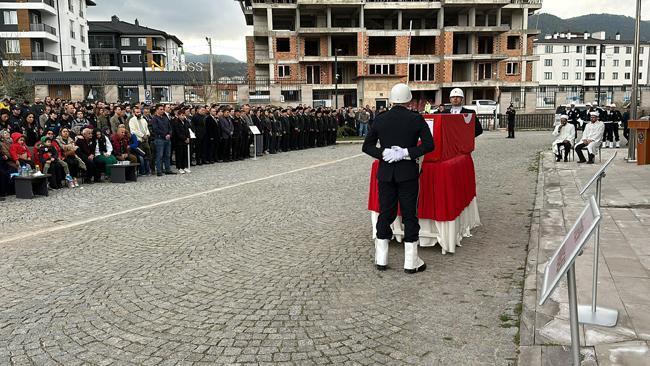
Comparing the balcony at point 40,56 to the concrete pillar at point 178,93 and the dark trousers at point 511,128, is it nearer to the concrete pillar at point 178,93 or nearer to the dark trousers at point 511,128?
the concrete pillar at point 178,93

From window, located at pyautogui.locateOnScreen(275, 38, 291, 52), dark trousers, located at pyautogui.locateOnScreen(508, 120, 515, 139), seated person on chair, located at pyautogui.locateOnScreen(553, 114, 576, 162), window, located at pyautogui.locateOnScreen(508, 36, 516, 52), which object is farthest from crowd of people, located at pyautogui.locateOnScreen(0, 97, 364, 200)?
window, located at pyautogui.locateOnScreen(508, 36, 516, 52)

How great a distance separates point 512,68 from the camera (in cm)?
6794

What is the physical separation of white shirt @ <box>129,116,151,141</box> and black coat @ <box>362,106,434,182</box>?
39.4ft

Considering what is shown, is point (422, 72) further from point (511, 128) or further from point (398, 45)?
point (511, 128)

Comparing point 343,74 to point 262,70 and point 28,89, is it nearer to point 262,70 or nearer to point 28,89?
point 262,70

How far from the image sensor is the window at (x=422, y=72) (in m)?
67.0

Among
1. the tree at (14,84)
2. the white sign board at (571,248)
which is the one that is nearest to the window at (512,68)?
the tree at (14,84)

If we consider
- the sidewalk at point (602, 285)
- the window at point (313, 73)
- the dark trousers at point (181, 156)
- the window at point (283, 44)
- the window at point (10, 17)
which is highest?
the window at point (10, 17)

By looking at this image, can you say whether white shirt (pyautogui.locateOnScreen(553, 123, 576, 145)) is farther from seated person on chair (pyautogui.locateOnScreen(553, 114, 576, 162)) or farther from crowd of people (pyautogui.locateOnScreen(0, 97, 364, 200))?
crowd of people (pyautogui.locateOnScreen(0, 97, 364, 200))

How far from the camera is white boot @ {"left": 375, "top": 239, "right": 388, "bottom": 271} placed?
21.2 feet

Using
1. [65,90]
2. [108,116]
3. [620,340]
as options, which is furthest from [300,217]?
[65,90]

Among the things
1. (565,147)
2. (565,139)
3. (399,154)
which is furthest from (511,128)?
(399,154)

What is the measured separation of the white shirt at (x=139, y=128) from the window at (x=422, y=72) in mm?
53951

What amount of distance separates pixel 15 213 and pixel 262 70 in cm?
5907
